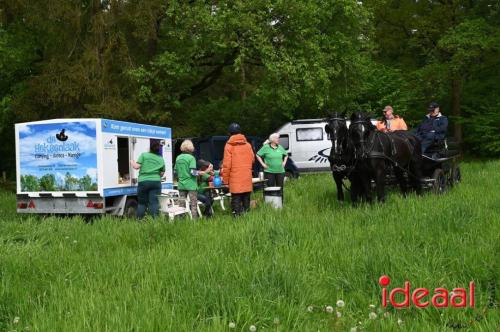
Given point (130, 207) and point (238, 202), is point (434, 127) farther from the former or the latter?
point (130, 207)

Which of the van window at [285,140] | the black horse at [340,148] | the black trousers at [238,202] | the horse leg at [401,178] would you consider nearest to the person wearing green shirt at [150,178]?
the black trousers at [238,202]

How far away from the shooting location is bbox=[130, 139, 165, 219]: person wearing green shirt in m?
10.6

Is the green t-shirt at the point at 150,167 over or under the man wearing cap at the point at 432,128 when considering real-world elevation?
under

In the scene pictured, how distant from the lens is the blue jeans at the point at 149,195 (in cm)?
1062

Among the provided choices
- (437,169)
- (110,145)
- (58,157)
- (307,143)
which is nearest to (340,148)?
(437,169)

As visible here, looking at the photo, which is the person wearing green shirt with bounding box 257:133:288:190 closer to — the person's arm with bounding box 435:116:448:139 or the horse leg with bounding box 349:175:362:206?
the horse leg with bounding box 349:175:362:206

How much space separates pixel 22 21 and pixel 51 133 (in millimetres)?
13172

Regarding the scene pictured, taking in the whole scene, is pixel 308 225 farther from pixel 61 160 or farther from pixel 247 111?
pixel 247 111

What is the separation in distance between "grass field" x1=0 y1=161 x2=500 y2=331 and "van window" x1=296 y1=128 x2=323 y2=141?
14.8 meters

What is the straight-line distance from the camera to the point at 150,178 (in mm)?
10586

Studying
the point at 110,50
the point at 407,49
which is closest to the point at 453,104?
the point at 407,49

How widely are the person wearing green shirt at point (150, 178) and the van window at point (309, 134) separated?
1283 cm

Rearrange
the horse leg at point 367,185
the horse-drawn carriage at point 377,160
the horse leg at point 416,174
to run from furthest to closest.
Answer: the horse leg at point 416,174 < the horse leg at point 367,185 < the horse-drawn carriage at point 377,160

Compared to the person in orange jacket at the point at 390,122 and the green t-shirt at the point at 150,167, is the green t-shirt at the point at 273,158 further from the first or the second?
the green t-shirt at the point at 150,167
